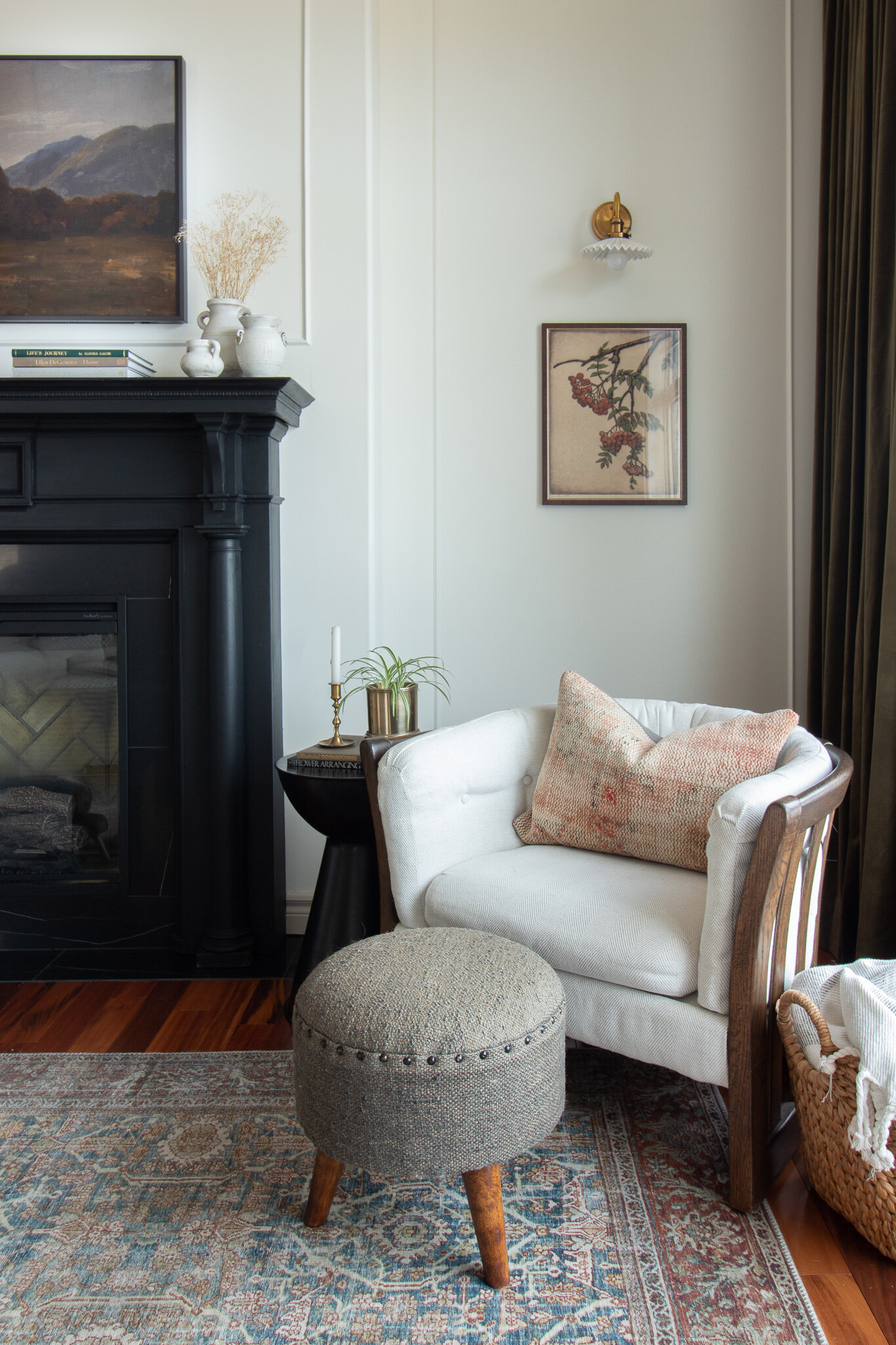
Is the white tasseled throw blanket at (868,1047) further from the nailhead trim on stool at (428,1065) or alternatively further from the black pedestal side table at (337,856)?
the black pedestal side table at (337,856)

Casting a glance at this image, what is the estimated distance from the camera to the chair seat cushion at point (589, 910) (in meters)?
1.69

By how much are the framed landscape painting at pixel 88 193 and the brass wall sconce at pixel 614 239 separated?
3.84ft

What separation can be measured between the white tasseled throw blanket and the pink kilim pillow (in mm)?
437

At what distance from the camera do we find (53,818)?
9.20 ft

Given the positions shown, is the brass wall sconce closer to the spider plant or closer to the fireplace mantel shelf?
the fireplace mantel shelf

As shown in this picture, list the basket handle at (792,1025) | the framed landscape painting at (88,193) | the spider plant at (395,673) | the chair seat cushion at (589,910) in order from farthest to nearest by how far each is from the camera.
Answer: the framed landscape painting at (88,193)
the spider plant at (395,673)
the chair seat cushion at (589,910)
the basket handle at (792,1025)

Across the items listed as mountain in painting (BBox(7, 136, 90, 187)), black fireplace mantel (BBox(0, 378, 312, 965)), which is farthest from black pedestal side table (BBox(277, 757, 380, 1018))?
mountain in painting (BBox(7, 136, 90, 187))

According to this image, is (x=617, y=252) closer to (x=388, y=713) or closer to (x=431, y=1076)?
(x=388, y=713)

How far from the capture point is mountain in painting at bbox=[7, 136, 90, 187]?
2713 mm

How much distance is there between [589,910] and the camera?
70.7 inches

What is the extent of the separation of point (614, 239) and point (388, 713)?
1.46 m

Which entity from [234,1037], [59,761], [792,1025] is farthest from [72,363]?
[792,1025]

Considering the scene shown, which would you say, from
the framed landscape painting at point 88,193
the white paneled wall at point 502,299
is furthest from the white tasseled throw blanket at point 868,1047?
the framed landscape painting at point 88,193

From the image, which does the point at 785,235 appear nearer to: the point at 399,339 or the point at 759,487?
the point at 759,487
